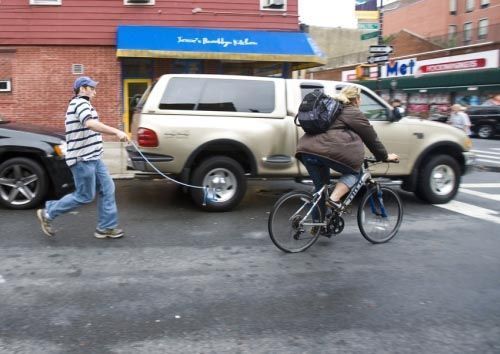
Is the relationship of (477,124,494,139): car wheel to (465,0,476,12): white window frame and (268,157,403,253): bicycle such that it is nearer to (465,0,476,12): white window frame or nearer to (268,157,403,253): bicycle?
(268,157,403,253): bicycle

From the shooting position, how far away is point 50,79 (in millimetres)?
15906

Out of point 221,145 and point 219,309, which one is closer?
point 219,309

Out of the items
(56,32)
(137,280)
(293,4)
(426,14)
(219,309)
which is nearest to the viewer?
(219,309)

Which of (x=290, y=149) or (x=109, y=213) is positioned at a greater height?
(x=290, y=149)

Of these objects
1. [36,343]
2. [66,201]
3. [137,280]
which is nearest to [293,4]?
[66,201]

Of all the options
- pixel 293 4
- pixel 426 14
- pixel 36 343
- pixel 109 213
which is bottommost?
pixel 36 343

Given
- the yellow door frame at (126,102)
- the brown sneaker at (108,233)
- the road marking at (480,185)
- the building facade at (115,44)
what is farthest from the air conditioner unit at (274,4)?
the brown sneaker at (108,233)

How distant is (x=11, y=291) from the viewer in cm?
442

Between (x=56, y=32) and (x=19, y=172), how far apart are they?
960 cm

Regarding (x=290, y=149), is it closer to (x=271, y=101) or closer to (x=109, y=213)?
→ (x=271, y=101)

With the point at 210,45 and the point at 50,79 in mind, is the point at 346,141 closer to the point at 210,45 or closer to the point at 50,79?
the point at 210,45

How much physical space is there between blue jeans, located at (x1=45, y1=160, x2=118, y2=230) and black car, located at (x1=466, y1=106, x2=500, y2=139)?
72.0 feet

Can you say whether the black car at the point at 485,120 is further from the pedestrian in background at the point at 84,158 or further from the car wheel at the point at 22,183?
the pedestrian in background at the point at 84,158

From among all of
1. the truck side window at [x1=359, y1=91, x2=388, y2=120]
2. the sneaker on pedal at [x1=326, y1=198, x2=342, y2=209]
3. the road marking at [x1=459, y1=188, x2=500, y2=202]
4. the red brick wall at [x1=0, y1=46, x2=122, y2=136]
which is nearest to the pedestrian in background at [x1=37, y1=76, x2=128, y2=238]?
the sneaker on pedal at [x1=326, y1=198, x2=342, y2=209]
